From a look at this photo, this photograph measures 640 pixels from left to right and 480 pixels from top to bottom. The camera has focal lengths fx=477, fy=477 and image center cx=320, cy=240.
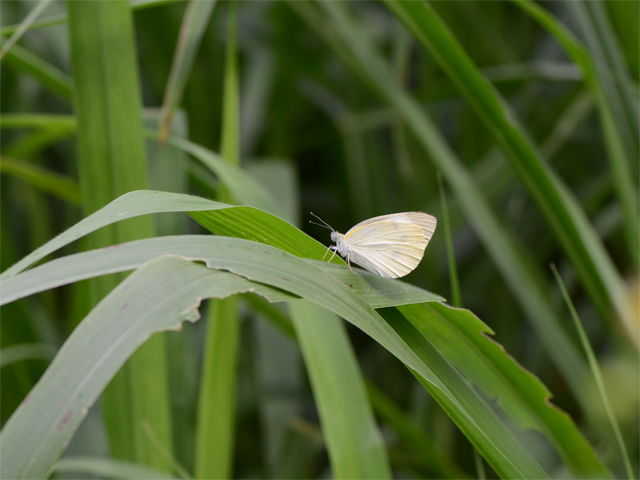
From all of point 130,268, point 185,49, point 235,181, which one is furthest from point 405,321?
point 185,49

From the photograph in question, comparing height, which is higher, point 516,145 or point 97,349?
point 516,145

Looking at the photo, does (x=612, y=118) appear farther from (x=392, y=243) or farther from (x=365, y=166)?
(x=365, y=166)

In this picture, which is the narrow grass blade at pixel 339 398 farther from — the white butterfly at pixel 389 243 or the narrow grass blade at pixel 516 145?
the narrow grass blade at pixel 516 145

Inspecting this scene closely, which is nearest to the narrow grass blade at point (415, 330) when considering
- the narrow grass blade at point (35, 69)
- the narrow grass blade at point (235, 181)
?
the narrow grass blade at point (235, 181)

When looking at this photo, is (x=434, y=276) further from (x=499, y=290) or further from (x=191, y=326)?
(x=191, y=326)

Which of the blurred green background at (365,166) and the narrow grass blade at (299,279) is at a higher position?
the blurred green background at (365,166)

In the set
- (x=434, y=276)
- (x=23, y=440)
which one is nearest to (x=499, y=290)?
(x=434, y=276)

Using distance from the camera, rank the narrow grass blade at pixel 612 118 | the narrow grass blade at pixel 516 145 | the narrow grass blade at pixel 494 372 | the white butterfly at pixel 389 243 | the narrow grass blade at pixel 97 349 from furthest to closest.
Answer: the narrow grass blade at pixel 612 118, the narrow grass blade at pixel 516 145, the white butterfly at pixel 389 243, the narrow grass blade at pixel 494 372, the narrow grass blade at pixel 97 349
